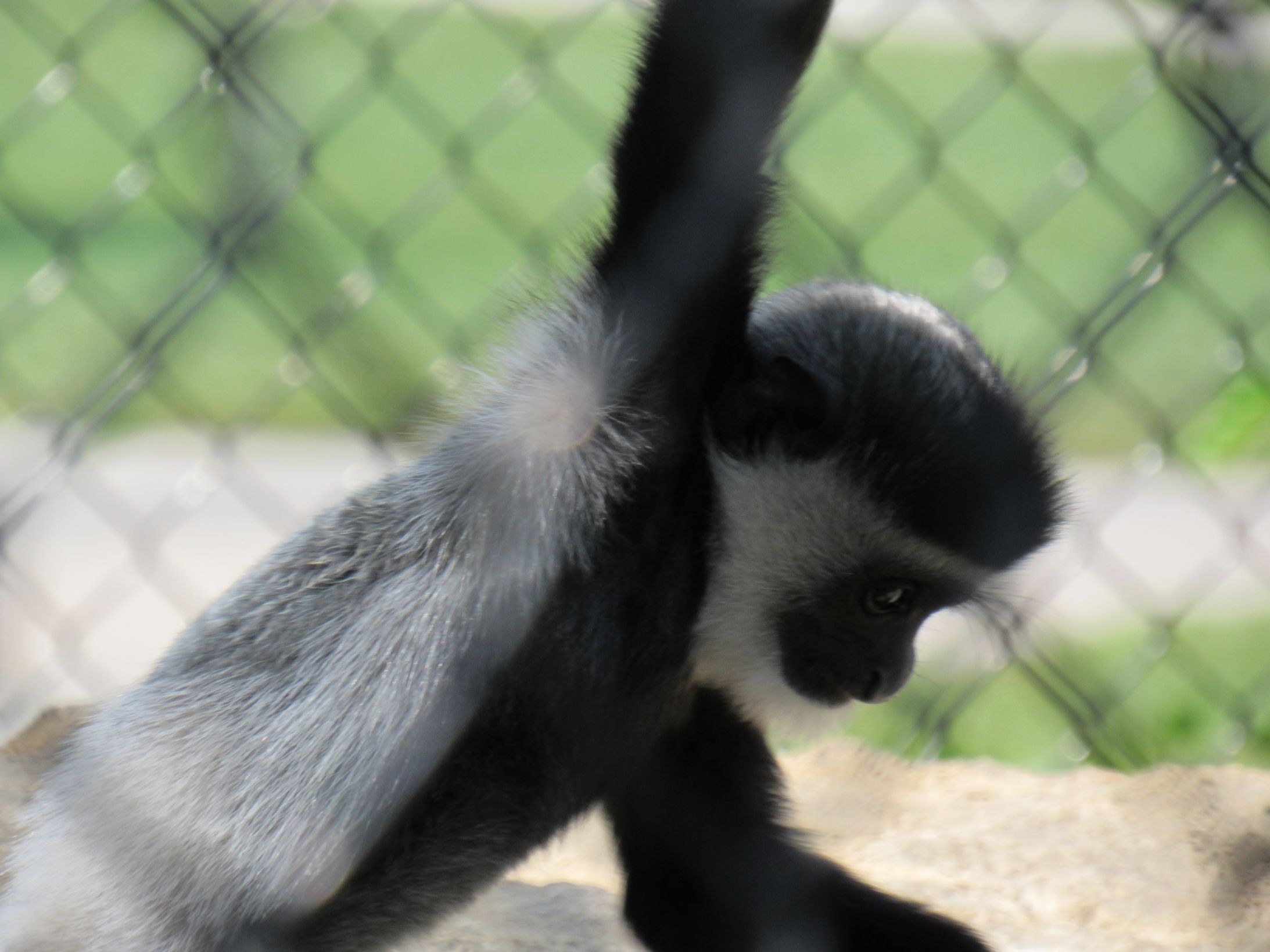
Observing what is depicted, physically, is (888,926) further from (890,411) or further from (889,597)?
(890,411)

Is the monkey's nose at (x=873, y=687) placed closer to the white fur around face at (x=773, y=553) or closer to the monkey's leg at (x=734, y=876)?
the white fur around face at (x=773, y=553)

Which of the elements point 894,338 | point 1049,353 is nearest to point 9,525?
point 894,338

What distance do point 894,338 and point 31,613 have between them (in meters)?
1.93

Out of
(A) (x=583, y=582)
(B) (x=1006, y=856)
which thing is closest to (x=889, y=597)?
(A) (x=583, y=582)

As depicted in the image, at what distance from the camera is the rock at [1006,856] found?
1.83m

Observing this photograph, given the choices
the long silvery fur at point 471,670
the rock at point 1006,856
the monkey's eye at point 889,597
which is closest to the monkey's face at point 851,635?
the monkey's eye at point 889,597

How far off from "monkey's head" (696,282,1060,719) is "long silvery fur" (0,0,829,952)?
0.25 feet

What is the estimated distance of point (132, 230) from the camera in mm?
4996

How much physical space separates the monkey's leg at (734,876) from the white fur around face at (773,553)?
0.18 m

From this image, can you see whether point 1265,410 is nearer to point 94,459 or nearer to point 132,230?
point 94,459

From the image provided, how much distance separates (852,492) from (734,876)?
23.0 inches

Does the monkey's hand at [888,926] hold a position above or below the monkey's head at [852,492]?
below

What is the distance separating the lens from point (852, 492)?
4.97 ft

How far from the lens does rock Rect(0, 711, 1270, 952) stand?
6.00ft
